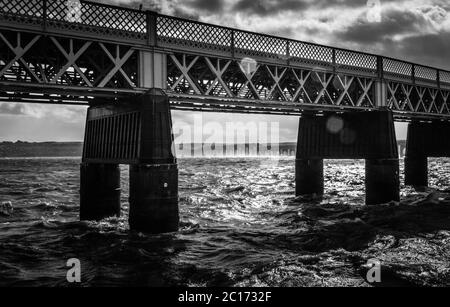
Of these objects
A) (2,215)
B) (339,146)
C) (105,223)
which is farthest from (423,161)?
(2,215)

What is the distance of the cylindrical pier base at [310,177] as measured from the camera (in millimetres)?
31859

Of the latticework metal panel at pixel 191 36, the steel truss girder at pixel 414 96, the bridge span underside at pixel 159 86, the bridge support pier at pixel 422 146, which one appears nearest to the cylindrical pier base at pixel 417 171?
the bridge support pier at pixel 422 146

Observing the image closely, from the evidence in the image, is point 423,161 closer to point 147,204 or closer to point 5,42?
point 147,204

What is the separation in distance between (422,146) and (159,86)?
107 feet

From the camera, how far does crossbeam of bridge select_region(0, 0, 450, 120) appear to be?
52.3 ft

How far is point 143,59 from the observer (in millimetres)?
18078

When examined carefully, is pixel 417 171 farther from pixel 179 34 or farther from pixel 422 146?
pixel 179 34

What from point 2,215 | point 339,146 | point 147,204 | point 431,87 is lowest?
point 2,215

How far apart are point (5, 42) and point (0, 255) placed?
27.7 ft

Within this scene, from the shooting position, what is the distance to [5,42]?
49.5 feet

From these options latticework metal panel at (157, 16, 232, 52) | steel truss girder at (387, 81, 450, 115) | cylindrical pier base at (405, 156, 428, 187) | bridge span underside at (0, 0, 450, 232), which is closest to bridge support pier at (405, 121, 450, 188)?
cylindrical pier base at (405, 156, 428, 187)

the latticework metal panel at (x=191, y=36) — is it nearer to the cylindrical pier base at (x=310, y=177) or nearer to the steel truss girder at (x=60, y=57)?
the steel truss girder at (x=60, y=57)

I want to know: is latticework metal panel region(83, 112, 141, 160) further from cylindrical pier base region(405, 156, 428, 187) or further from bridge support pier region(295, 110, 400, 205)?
cylindrical pier base region(405, 156, 428, 187)

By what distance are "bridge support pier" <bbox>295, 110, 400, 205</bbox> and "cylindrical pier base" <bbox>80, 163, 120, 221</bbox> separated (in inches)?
653
